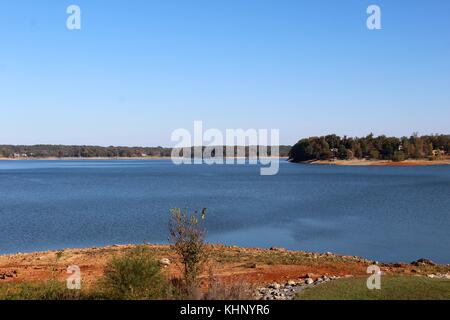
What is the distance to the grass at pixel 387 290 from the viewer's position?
1205 cm

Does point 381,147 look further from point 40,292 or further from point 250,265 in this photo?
point 40,292

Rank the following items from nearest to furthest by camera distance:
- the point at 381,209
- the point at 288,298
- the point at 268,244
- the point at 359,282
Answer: the point at 288,298, the point at 359,282, the point at 268,244, the point at 381,209

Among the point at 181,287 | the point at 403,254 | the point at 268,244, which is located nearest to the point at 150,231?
the point at 268,244

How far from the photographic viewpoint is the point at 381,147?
169000mm

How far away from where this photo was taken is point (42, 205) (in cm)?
5544

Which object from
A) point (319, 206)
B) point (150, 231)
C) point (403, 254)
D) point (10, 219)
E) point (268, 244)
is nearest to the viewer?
point (403, 254)

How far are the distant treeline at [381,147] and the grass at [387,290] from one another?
15554 cm

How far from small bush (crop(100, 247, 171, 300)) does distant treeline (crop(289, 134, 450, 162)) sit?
158994 millimetres

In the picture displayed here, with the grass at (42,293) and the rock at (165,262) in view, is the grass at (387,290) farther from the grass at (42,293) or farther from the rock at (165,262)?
the rock at (165,262)

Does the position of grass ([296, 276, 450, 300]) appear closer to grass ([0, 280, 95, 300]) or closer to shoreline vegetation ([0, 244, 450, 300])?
shoreline vegetation ([0, 244, 450, 300])

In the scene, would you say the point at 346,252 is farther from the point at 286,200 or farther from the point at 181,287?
the point at 286,200

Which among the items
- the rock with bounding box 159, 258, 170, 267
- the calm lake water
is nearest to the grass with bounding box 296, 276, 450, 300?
the rock with bounding box 159, 258, 170, 267

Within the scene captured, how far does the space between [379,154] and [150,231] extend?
14740cm

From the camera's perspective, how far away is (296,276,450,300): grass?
12055 mm
